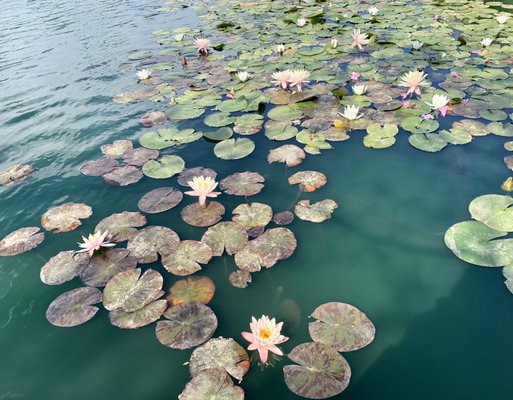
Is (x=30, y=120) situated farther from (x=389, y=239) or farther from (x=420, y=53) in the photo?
(x=420, y=53)

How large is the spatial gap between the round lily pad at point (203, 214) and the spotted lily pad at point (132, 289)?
860 mm

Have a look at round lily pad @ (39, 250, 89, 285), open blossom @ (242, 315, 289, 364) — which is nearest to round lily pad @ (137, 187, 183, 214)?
round lily pad @ (39, 250, 89, 285)

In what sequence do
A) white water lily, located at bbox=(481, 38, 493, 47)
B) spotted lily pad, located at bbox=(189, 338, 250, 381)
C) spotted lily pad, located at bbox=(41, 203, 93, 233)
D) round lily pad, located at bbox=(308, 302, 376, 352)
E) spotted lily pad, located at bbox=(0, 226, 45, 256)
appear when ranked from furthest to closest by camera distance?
white water lily, located at bbox=(481, 38, 493, 47) → spotted lily pad, located at bbox=(41, 203, 93, 233) → spotted lily pad, located at bbox=(0, 226, 45, 256) → round lily pad, located at bbox=(308, 302, 376, 352) → spotted lily pad, located at bbox=(189, 338, 250, 381)

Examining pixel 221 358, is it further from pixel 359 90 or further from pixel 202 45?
pixel 202 45

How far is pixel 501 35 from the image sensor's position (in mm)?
8656

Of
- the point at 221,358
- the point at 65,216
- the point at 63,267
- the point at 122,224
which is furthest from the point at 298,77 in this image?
the point at 221,358

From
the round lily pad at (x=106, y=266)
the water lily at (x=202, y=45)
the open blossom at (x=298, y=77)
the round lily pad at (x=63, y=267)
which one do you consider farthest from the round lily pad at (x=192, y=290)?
the water lily at (x=202, y=45)

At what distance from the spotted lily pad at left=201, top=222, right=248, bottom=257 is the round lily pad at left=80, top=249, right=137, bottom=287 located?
0.86 meters

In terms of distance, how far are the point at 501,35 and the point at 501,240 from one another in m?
7.74

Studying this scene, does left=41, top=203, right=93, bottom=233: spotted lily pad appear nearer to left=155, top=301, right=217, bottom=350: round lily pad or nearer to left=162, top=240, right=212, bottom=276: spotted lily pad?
left=162, top=240, right=212, bottom=276: spotted lily pad

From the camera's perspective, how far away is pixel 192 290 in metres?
3.43

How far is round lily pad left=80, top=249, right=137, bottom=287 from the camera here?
359 cm

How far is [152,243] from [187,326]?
120 cm

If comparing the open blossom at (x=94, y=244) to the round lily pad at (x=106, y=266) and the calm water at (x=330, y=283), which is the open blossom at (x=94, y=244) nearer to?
the round lily pad at (x=106, y=266)
